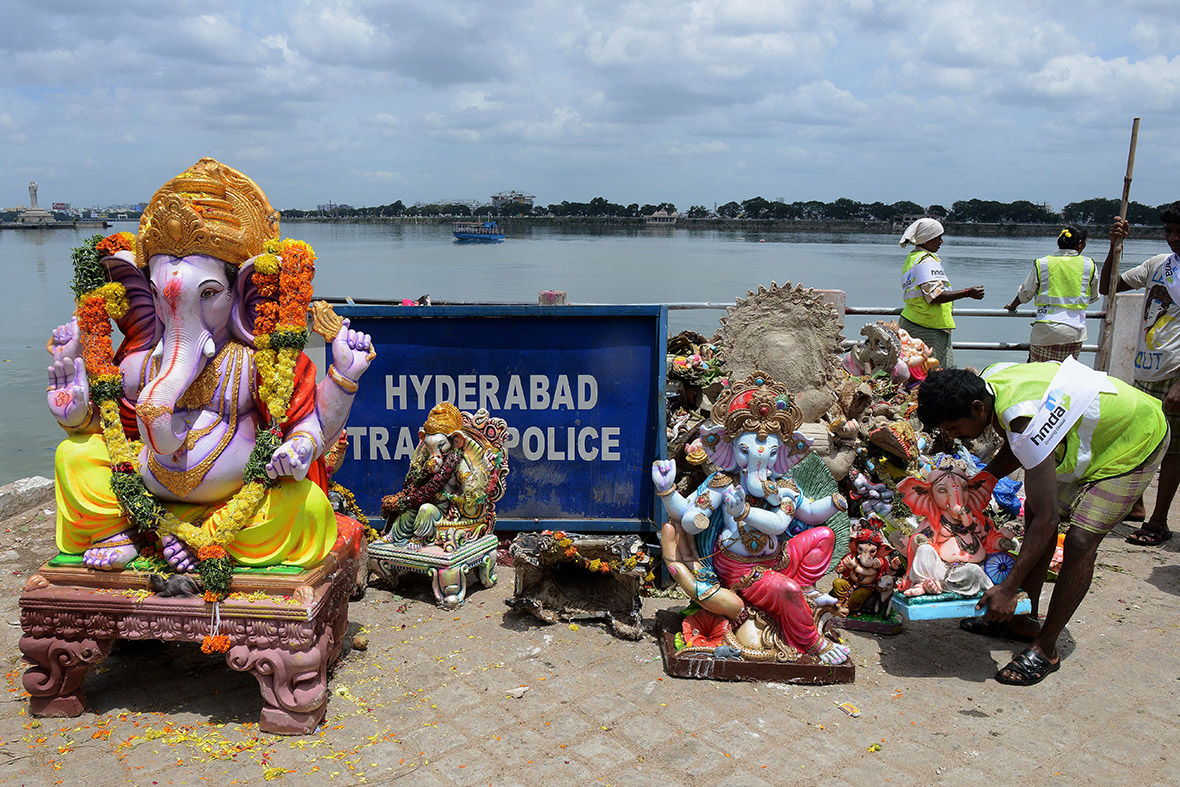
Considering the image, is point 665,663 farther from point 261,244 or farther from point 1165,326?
point 1165,326

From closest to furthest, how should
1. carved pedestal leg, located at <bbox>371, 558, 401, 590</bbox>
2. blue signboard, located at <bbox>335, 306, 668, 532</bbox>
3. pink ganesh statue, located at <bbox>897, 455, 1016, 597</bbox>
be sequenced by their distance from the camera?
pink ganesh statue, located at <bbox>897, 455, 1016, 597</bbox>, carved pedestal leg, located at <bbox>371, 558, 401, 590</bbox>, blue signboard, located at <bbox>335, 306, 668, 532</bbox>

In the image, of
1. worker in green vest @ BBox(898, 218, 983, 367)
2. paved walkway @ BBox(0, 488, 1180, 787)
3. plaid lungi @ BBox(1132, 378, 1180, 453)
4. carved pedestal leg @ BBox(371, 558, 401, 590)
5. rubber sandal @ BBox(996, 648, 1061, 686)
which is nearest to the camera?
paved walkway @ BBox(0, 488, 1180, 787)

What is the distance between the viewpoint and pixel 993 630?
431cm

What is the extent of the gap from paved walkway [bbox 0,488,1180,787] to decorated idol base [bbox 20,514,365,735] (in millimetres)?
127

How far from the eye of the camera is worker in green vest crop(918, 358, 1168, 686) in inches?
143

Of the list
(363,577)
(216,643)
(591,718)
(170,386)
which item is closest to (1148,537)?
(591,718)

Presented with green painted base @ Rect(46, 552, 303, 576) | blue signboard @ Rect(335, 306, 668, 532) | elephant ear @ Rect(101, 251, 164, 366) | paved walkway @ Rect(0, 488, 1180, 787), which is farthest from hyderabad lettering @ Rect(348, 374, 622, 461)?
green painted base @ Rect(46, 552, 303, 576)

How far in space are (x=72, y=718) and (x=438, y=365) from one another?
99.6 inches

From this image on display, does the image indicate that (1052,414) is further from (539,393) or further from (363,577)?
(363,577)

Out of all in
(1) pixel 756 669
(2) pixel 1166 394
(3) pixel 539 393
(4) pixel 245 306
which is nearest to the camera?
(4) pixel 245 306

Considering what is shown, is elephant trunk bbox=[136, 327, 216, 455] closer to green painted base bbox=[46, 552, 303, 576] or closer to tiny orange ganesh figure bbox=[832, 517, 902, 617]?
green painted base bbox=[46, 552, 303, 576]

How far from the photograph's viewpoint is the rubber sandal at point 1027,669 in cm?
380

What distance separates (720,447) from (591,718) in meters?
1.29

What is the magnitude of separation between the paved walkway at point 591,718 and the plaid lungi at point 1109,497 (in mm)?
718
